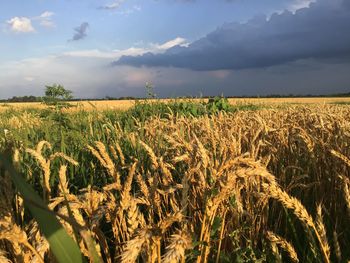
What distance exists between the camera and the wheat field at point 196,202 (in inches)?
58.0

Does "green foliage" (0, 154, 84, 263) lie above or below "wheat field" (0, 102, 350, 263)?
above

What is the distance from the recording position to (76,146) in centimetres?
434

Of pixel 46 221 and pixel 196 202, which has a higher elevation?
pixel 46 221

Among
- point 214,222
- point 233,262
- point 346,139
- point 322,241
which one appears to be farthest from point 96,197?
point 346,139

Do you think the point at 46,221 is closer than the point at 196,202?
Yes

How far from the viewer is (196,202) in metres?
2.54

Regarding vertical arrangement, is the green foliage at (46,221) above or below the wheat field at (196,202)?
above

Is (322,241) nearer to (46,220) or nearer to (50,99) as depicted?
(46,220)

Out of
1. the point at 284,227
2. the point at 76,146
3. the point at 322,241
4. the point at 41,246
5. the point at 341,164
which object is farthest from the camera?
the point at 76,146

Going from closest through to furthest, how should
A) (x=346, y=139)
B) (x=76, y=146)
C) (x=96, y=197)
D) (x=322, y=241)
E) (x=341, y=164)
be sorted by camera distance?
(x=96, y=197)
(x=322, y=241)
(x=341, y=164)
(x=346, y=139)
(x=76, y=146)

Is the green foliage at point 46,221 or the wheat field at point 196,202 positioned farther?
the wheat field at point 196,202

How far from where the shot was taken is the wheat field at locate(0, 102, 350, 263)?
147 centimetres

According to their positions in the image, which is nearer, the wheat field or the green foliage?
the green foliage

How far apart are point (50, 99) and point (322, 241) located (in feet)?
32.4
